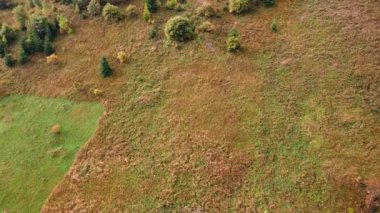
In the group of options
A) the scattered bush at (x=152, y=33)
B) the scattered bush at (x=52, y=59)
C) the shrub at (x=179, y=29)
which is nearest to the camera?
the shrub at (x=179, y=29)

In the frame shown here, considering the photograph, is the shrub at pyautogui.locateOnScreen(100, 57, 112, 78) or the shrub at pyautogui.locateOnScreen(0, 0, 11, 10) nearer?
the shrub at pyautogui.locateOnScreen(100, 57, 112, 78)

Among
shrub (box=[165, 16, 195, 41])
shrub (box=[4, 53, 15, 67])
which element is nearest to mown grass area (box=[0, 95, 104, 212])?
shrub (box=[4, 53, 15, 67])

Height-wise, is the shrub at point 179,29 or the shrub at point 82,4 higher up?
the shrub at point 82,4

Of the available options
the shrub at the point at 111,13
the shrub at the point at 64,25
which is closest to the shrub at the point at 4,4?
the shrub at the point at 64,25

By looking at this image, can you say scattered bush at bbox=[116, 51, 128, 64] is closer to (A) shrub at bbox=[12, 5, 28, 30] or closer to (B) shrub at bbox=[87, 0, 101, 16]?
(B) shrub at bbox=[87, 0, 101, 16]

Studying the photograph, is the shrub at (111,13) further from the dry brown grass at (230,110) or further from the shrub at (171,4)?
the shrub at (171,4)
